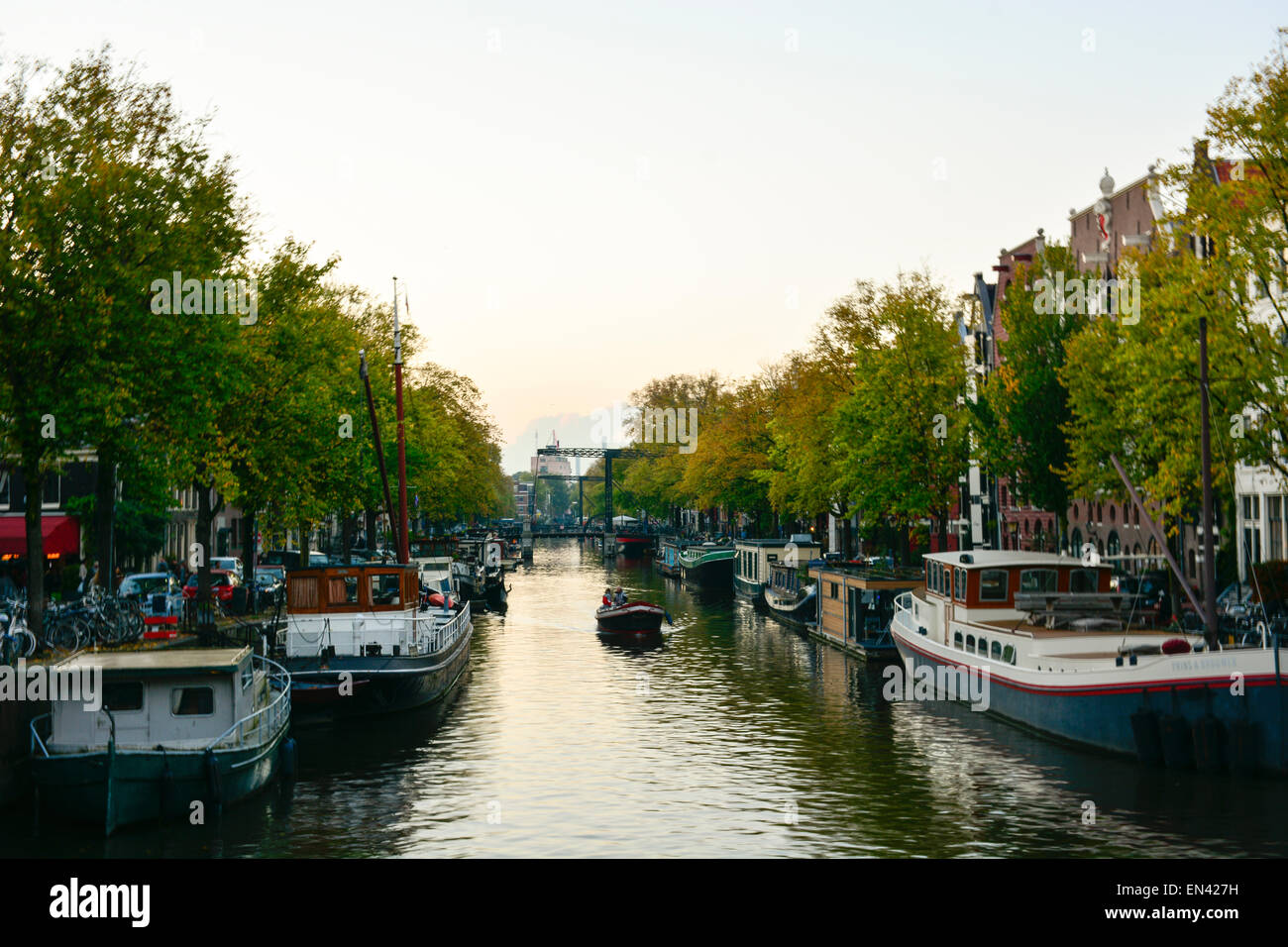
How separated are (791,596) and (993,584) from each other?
103ft

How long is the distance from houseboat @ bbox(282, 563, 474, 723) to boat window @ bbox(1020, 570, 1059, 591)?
18115mm

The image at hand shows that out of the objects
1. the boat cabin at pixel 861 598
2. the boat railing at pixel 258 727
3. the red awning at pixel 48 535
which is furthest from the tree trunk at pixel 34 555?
the boat cabin at pixel 861 598

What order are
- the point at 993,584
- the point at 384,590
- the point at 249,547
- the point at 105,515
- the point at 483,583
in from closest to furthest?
the point at 384,590
the point at 993,584
the point at 105,515
the point at 249,547
the point at 483,583

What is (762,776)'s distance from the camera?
31281 mm

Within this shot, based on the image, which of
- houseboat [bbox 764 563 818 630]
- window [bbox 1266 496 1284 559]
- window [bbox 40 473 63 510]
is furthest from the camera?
houseboat [bbox 764 563 818 630]

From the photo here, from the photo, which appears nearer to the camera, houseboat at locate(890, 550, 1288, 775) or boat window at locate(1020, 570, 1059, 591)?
houseboat at locate(890, 550, 1288, 775)

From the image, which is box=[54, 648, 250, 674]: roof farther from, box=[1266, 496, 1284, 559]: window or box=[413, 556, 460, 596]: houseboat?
box=[1266, 496, 1284, 559]: window

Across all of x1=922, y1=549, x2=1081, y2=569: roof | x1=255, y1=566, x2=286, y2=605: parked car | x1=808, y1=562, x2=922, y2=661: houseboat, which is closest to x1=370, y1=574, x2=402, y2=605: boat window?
x1=255, y1=566, x2=286, y2=605: parked car

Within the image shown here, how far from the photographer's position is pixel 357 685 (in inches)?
1503

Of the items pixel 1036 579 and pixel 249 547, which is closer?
pixel 1036 579

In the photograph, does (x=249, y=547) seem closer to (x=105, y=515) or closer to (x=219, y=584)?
(x=219, y=584)

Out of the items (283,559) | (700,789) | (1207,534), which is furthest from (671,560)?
(700,789)

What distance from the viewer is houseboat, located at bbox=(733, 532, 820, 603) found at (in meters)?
A: 78.4
